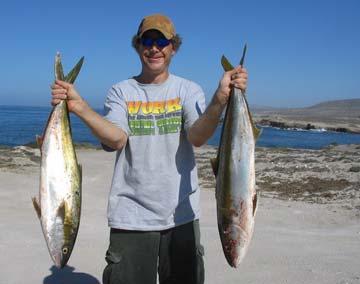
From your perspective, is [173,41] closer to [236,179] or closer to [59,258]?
[236,179]

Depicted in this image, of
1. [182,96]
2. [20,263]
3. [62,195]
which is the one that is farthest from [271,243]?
[62,195]

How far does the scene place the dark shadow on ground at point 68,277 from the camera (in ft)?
16.9

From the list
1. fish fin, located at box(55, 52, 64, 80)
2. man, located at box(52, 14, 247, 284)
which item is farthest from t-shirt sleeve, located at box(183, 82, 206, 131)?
fish fin, located at box(55, 52, 64, 80)

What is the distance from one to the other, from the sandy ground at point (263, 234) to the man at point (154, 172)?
2.06 metres

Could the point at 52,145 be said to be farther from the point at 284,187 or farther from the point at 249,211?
the point at 284,187

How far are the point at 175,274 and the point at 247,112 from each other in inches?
50.0

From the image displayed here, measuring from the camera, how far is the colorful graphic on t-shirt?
3240 mm

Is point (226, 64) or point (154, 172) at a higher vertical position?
point (226, 64)

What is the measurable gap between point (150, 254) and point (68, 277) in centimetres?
240

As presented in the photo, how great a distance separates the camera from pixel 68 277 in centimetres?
525

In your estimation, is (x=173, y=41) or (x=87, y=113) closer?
(x=87, y=113)

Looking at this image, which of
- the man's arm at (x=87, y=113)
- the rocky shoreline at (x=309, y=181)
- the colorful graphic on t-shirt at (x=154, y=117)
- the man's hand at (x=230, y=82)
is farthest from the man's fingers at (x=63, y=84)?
the rocky shoreline at (x=309, y=181)

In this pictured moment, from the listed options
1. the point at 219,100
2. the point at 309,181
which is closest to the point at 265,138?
the point at 309,181

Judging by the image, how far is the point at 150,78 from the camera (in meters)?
3.31
